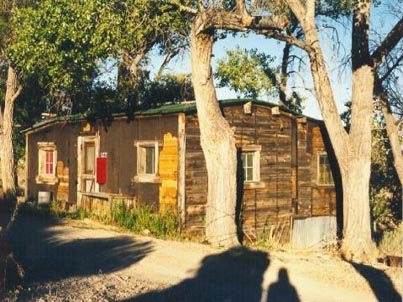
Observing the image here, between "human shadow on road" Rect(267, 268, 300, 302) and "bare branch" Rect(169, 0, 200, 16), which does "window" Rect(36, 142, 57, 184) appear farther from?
"human shadow on road" Rect(267, 268, 300, 302)

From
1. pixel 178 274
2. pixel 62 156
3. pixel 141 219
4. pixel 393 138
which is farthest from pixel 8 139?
pixel 393 138

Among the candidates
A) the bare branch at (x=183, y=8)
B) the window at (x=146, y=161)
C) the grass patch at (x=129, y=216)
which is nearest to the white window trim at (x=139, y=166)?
the window at (x=146, y=161)

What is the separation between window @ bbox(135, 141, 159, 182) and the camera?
15456 mm

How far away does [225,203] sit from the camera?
12.6m

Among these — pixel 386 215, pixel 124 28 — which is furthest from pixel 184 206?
pixel 386 215

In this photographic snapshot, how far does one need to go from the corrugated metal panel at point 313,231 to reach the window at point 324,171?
130 centimetres

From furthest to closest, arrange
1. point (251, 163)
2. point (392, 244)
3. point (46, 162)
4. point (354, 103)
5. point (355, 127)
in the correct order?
1. point (46, 162)
2. point (392, 244)
3. point (251, 163)
4. point (354, 103)
5. point (355, 127)

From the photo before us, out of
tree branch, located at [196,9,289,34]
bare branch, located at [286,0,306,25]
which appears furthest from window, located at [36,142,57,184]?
bare branch, located at [286,0,306,25]

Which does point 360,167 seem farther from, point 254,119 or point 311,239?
point 311,239

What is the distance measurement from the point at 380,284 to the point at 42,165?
14.4 m

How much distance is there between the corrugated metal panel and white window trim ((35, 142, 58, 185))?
29.5 ft

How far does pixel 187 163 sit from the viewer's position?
14.4m

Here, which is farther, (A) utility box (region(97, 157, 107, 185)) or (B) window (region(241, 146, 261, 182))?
(A) utility box (region(97, 157, 107, 185))

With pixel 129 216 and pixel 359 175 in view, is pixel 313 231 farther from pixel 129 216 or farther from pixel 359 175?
pixel 129 216
